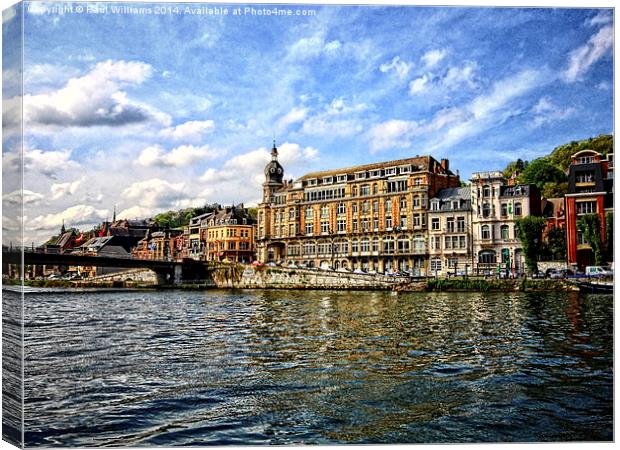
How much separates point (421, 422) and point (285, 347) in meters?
5.44

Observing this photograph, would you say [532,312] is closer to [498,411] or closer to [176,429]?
[498,411]

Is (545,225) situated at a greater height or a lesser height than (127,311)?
greater

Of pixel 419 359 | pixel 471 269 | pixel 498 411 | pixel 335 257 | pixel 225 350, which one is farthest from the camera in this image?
pixel 335 257

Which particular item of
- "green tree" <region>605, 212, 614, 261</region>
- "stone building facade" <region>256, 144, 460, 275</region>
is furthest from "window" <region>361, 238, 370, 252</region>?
"green tree" <region>605, 212, 614, 261</region>

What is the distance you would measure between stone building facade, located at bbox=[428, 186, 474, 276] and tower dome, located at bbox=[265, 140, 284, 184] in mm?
7512

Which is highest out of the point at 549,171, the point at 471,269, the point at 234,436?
the point at 549,171

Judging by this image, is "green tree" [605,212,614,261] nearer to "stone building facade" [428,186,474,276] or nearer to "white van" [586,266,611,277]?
"white van" [586,266,611,277]

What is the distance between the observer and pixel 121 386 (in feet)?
27.3

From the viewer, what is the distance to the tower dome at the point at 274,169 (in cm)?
1246

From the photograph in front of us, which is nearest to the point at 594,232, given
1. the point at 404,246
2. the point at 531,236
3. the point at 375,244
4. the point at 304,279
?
the point at 531,236

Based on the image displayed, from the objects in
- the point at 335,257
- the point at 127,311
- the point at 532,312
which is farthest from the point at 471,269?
the point at 127,311

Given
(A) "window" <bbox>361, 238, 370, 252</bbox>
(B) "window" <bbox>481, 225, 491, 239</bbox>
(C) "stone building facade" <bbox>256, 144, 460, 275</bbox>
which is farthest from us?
(A) "window" <bbox>361, 238, 370, 252</bbox>

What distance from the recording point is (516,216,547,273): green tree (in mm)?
17497

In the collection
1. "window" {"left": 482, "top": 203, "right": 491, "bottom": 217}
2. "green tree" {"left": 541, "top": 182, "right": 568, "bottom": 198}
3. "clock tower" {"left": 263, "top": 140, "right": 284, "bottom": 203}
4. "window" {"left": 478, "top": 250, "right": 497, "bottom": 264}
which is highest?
"clock tower" {"left": 263, "top": 140, "right": 284, "bottom": 203}
